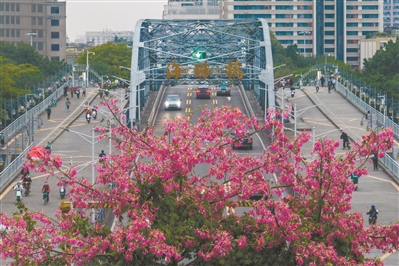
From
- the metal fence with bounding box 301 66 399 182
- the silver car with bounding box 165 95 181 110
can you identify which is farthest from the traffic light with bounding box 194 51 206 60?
the metal fence with bounding box 301 66 399 182

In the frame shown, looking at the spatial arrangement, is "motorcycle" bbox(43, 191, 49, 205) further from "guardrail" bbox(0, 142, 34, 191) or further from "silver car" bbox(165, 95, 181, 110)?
"silver car" bbox(165, 95, 181, 110)

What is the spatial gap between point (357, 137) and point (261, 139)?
683 centimetres

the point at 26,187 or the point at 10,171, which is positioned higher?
the point at 10,171

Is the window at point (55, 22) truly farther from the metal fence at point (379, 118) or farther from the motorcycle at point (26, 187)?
the motorcycle at point (26, 187)

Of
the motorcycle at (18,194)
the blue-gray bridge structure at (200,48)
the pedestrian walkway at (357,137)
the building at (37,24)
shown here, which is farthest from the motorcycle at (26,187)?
the building at (37,24)

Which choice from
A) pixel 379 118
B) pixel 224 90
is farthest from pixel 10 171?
pixel 224 90

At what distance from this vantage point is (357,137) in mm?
81188

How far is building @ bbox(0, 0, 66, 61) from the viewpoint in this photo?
600ft

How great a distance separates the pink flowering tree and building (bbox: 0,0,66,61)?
15159 centimetres

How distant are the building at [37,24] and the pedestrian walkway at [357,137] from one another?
3015 inches

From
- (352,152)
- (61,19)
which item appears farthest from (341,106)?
(61,19)

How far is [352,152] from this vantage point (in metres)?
27.9

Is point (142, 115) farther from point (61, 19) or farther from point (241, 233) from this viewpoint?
point (61, 19)

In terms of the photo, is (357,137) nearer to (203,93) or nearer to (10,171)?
(10,171)
